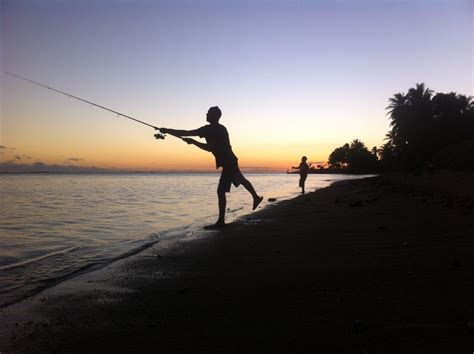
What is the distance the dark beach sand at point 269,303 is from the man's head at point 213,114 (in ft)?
11.3

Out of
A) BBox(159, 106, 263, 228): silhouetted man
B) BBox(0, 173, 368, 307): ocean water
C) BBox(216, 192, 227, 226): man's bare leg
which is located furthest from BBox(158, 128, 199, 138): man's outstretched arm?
BBox(0, 173, 368, 307): ocean water

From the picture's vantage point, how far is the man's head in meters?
8.12

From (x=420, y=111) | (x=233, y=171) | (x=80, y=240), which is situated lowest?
(x=80, y=240)

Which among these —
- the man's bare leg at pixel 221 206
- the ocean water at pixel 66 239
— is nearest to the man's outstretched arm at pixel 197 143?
the man's bare leg at pixel 221 206

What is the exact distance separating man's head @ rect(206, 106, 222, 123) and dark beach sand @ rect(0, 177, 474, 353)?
344 centimetres

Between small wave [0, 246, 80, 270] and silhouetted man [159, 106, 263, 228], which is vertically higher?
silhouetted man [159, 106, 263, 228]

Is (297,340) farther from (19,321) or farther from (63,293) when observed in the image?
(63,293)

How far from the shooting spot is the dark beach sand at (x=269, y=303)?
2400 millimetres

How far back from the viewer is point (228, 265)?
14.8 feet

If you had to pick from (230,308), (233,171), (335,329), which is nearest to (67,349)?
(230,308)

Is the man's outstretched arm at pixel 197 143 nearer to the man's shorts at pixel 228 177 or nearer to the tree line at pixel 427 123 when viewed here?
the man's shorts at pixel 228 177

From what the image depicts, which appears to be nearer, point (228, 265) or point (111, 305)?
point (111, 305)

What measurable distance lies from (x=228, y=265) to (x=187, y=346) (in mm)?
2139

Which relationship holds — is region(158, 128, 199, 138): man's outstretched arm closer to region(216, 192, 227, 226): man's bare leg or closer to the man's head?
the man's head
